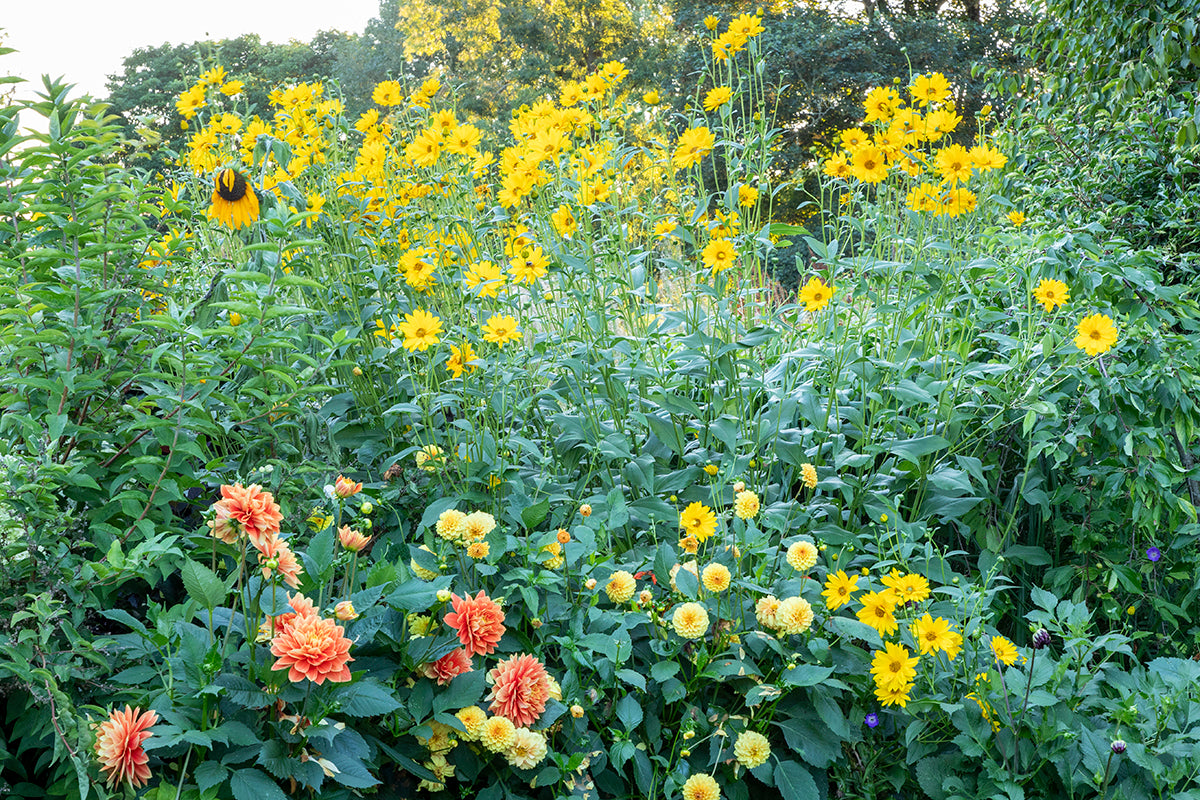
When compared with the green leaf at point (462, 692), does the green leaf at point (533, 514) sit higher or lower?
higher

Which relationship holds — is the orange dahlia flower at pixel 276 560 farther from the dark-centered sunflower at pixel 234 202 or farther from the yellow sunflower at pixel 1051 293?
the yellow sunflower at pixel 1051 293

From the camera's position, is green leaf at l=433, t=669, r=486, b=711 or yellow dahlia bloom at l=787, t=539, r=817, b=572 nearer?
green leaf at l=433, t=669, r=486, b=711

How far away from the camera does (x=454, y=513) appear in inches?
61.8

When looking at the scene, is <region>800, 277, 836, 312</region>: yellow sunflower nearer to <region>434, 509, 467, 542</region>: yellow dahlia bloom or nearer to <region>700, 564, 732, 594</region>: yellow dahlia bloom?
<region>700, 564, 732, 594</region>: yellow dahlia bloom

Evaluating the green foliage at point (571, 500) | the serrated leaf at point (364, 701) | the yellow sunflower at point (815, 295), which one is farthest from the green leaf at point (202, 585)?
the yellow sunflower at point (815, 295)

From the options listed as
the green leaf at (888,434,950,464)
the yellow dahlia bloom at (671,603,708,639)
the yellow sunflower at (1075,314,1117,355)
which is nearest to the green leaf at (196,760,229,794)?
the yellow dahlia bloom at (671,603,708,639)

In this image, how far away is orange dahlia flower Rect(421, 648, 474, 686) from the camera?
1419 millimetres

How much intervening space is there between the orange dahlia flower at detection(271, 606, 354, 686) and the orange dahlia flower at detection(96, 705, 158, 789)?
19 centimetres

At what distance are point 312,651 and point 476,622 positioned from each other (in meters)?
0.28

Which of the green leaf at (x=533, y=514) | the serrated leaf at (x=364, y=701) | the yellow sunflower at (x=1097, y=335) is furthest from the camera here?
the yellow sunflower at (x=1097, y=335)

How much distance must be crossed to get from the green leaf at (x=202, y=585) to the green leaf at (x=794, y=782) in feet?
3.15

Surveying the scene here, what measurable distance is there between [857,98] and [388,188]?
39.0 feet

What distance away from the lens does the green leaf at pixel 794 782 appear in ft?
4.86

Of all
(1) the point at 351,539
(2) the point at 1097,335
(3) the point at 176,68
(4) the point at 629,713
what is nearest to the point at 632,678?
(4) the point at 629,713
